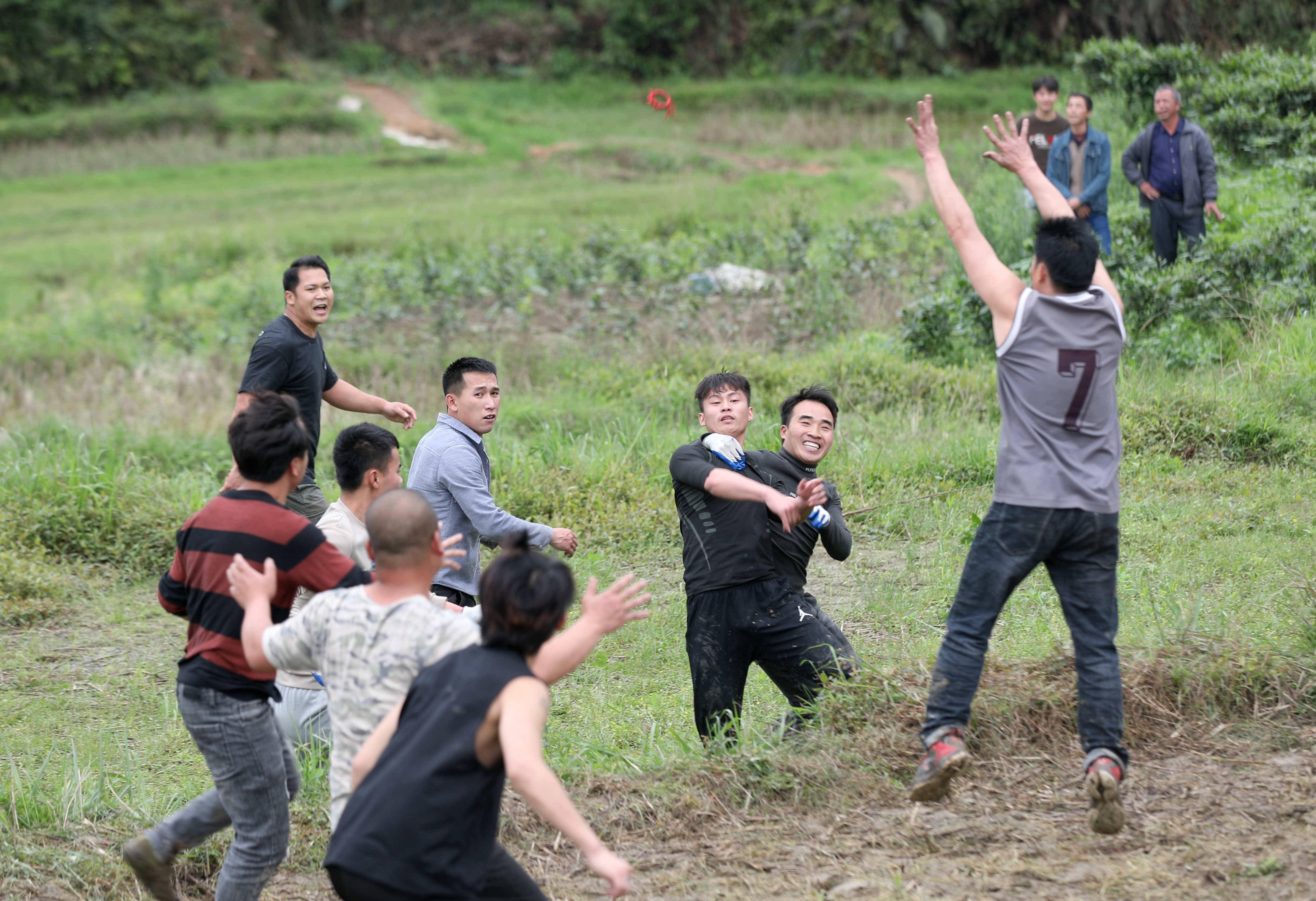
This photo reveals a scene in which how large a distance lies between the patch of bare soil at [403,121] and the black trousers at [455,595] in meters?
26.0

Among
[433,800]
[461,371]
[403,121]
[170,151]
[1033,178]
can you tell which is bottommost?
[170,151]

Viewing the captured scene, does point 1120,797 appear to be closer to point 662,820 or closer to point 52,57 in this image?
point 662,820

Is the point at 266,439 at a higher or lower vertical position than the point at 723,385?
higher

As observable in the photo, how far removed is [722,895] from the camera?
3.94m

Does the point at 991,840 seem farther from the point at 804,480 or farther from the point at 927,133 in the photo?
the point at 927,133

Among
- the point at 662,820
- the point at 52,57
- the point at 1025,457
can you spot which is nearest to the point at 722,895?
the point at 662,820

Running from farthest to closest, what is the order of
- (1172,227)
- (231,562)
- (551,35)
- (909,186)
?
1. (551,35)
2. (909,186)
3. (1172,227)
4. (231,562)

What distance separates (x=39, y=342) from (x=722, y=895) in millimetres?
12512

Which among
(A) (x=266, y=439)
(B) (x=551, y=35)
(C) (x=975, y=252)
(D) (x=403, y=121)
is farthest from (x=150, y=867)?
(B) (x=551, y=35)

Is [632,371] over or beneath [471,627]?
beneath

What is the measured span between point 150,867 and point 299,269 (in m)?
3.14

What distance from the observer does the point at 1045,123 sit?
1143 centimetres

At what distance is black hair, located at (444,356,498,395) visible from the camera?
554 centimetres

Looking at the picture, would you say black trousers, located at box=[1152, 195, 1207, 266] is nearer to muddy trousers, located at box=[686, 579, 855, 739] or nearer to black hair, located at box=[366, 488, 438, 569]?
muddy trousers, located at box=[686, 579, 855, 739]
